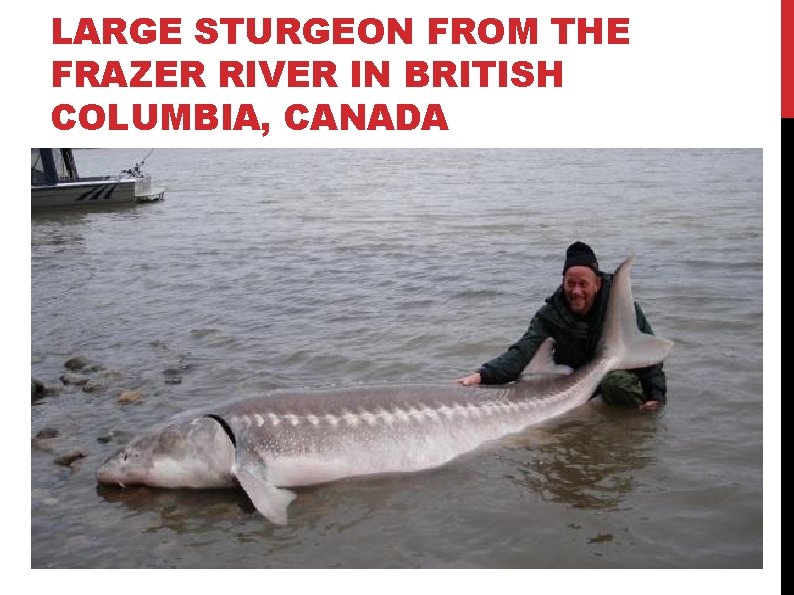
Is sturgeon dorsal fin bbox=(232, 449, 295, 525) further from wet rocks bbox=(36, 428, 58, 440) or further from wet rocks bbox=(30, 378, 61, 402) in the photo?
wet rocks bbox=(30, 378, 61, 402)

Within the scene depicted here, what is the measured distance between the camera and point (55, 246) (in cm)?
1670

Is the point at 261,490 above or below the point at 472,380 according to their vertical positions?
below

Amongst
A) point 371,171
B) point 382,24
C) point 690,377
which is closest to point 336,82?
point 382,24

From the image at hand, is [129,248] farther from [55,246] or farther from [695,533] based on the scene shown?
[695,533]

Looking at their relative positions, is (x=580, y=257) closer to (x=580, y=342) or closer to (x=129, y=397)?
(x=580, y=342)

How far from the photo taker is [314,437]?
5.26 m

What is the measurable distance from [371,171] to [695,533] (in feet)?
88.4

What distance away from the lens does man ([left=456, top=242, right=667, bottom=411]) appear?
6.13m

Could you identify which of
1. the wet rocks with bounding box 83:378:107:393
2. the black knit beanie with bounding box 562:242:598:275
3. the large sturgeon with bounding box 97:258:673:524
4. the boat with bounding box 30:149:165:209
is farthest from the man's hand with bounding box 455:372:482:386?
the boat with bounding box 30:149:165:209

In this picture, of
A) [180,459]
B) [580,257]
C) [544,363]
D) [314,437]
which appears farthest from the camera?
[544,363]

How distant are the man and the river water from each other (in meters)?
0.16

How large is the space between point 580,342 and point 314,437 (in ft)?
7.47

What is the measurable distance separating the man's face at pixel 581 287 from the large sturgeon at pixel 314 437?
0.20 m

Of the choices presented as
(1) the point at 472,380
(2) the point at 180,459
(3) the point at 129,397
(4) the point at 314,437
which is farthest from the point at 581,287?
(3) the point at 129,397
